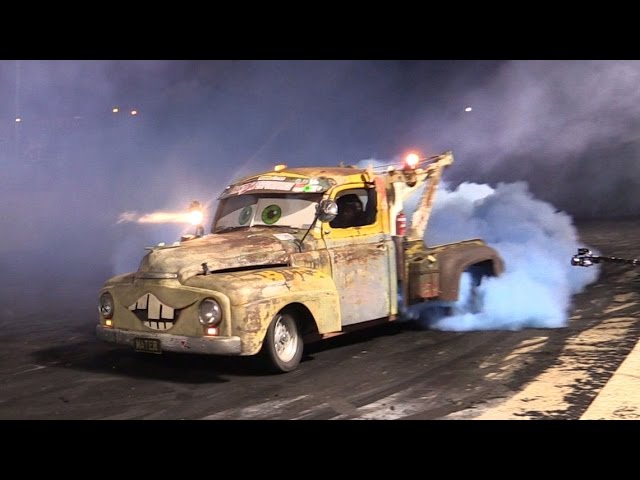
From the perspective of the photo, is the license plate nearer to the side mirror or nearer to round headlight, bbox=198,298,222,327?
round headlight, bbox=198,298,222,327

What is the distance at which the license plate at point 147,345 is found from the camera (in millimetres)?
7051

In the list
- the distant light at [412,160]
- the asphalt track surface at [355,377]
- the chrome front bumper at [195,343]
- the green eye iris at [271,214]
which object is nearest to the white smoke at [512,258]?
the asphalt track surface at [355,377]

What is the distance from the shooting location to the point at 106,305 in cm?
764

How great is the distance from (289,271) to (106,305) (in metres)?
1.99

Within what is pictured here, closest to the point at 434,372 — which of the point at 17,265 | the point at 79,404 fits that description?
the point at 79,404

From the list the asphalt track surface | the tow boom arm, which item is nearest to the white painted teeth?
the asphalt track surface

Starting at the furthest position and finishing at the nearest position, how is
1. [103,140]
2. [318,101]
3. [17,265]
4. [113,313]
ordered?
[318,101]
[103,140]
[17,265]
[113,313]

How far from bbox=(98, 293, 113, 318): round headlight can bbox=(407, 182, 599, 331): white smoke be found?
3889 millimetres

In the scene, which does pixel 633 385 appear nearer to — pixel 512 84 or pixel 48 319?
pixel 48 319

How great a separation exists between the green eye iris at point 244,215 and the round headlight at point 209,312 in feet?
6.19

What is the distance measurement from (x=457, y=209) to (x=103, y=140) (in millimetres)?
15195

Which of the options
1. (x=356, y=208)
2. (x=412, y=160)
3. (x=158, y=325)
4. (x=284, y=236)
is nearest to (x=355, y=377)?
(x=284, y=236)

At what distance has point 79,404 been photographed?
6.43 m

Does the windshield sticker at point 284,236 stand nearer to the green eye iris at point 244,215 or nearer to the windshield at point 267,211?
the windshield at point 267,211
